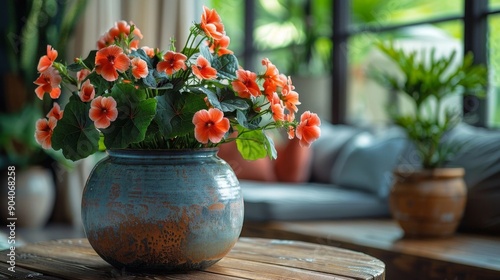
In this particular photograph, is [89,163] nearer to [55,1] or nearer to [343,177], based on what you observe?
[55,1]

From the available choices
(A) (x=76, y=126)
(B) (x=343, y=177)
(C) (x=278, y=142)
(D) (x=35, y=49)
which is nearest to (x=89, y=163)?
(D) (x=35, y=49)

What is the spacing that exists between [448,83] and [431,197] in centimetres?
48

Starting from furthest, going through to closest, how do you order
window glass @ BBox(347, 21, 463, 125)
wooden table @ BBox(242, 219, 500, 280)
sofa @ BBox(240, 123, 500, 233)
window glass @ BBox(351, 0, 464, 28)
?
window glass @ BBox(351, 0, 464, 28), window glass @ BBox(347, 21, 463, 125), sofa @ BBox(240, 123, 500, 233), wooden table @ BBox(242, 219, 500, 280)

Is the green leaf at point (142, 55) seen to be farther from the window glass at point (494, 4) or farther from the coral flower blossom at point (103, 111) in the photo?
the window glass at point (494, 4)

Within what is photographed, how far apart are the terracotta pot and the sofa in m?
0.14

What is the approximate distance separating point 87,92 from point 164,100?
0.54 feet

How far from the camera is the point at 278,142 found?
4.81 m

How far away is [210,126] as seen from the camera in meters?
1.47

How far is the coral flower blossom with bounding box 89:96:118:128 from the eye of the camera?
146cm

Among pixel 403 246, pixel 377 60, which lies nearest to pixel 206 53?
pixel 403 246

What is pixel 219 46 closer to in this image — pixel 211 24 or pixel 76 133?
pixel 211 24

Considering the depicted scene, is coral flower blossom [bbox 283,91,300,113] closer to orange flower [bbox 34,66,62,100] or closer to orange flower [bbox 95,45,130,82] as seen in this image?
orange flower [bbox 95,45,130,82]

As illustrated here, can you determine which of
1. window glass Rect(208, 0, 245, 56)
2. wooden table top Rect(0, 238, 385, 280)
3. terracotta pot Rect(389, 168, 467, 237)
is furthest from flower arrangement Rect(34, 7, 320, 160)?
window glass Rect(208, 0, 245, 56)

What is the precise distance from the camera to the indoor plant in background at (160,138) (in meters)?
1.49
